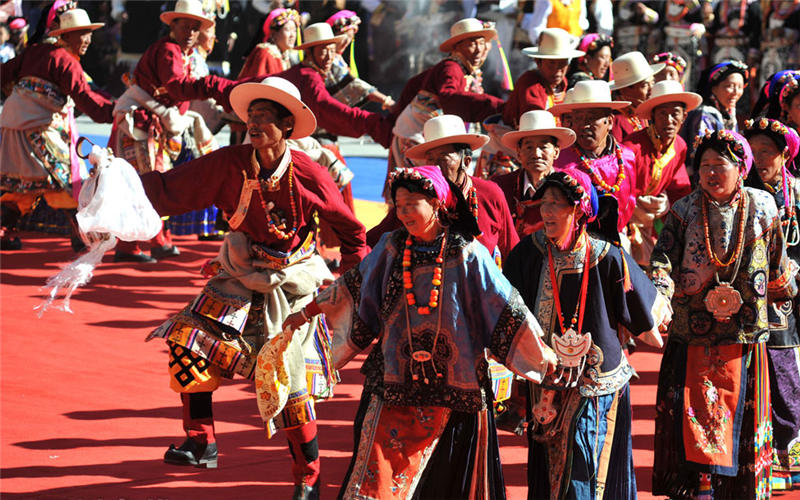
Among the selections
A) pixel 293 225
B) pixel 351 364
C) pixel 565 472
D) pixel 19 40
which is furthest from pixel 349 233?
pixel 19 40

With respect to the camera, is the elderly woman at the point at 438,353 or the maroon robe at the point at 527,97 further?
the maroon robe at the point at 527,97

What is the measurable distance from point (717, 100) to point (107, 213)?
15.8 feet

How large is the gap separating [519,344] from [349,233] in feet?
5.12

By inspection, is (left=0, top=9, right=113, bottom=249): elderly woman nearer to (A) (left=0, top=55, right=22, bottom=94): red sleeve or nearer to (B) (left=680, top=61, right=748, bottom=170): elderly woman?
(A) (left=0, top=55, right=22, bottom=94): red sleeve

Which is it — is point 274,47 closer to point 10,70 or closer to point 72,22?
point 72,22

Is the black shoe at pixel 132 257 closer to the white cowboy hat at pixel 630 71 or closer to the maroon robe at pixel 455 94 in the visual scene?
the maroon robe at pixel 455 94

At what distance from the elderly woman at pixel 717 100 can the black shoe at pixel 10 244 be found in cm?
677

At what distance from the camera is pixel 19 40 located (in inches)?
673

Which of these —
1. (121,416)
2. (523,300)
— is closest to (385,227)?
(523,300)

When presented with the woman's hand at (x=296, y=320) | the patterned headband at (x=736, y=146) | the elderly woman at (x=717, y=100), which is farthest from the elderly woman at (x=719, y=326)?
the elderly woman at (x=717, y=100)

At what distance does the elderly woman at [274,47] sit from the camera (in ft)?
37.4

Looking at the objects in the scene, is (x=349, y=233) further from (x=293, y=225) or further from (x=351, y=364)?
(x=351, y=364)

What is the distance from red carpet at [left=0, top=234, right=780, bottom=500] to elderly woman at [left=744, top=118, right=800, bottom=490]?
0.71 meters

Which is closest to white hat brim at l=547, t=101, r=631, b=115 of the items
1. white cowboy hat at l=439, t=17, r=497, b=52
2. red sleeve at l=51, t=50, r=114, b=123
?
white cowboy hat at l=439, t=17, r=497, b=52
